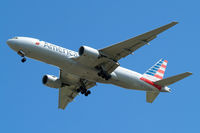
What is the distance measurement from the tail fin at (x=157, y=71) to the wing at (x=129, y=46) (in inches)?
275

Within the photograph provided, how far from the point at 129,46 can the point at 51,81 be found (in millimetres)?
11651

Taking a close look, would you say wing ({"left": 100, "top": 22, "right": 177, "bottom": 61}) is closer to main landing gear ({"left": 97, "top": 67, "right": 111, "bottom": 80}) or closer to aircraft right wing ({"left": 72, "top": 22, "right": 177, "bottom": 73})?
aircraft right wing ({"left": 72, "top": 22, "right": 177, "bottom": 73})

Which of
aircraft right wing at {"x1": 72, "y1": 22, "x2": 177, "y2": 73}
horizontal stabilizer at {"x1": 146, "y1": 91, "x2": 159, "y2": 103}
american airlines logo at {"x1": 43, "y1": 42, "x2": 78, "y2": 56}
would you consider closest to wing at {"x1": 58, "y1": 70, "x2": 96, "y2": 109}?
american airlines logo at {"x1": 43, "y1": 42, "x2": 78, "y2": 56}

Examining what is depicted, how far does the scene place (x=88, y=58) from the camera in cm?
3969

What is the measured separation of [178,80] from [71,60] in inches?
502

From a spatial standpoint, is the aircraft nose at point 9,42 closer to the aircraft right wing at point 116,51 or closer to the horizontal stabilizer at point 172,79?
the aircraft right wing at point 116,51

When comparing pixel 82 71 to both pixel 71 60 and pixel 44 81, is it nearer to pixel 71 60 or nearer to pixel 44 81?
pixel 71 60

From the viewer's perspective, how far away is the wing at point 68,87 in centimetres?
4597

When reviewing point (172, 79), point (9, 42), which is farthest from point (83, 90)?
point (9, 42)

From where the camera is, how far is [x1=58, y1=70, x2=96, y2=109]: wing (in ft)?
151

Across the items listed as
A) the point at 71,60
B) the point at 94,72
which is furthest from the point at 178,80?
the point at 71,60

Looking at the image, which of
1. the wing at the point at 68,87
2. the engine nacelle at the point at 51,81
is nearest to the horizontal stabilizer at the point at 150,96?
the wing at the point at 68,87

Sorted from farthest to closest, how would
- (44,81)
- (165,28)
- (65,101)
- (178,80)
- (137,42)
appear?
(65,101), (44,81), (178,80), (137,42), (165,28)

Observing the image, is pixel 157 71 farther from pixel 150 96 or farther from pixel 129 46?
pixel 129 46
